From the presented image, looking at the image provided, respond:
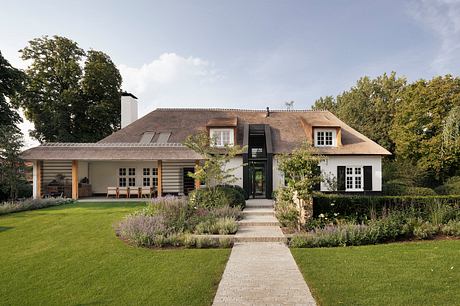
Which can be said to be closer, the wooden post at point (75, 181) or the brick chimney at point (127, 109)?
the wooden post at point (75, 181)

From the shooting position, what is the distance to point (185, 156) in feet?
55.7

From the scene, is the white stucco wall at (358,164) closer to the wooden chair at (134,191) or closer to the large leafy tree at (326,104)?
the wooden chair at (134,191)

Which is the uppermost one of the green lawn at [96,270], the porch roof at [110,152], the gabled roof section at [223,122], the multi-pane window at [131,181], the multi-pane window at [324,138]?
the gabled roof section at [223,122]

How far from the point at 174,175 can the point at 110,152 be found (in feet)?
14.8

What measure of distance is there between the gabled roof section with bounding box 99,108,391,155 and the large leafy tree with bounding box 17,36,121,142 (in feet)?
26.3

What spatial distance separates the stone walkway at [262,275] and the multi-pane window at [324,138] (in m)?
12.2

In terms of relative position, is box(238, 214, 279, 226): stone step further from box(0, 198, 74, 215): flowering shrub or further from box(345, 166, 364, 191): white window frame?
box(0, 198, 74, 215): flowering shrub

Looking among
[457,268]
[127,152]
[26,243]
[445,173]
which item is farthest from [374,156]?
[26,243]

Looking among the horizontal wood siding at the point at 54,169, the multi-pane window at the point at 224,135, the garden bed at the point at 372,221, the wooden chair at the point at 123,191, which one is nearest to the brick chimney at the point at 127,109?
the horizontal wood siding at the point at 54,169

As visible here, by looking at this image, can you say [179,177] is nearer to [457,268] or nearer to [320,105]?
[457,268]

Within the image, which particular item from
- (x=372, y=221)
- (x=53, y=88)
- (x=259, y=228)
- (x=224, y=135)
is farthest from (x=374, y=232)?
(x=53, y=88)

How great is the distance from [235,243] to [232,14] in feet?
35.0

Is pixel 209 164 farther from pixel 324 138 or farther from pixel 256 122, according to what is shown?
pixel 324 138

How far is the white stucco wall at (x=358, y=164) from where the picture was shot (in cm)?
1858
